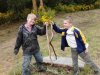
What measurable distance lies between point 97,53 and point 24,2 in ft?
25.7

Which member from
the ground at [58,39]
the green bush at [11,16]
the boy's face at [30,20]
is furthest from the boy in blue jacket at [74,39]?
the green bush at [11,16]

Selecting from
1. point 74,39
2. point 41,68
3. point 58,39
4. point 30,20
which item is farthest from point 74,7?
point 30,20

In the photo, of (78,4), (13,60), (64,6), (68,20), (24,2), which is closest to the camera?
(68,20)

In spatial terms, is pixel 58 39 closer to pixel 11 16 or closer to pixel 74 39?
pixel 74 39

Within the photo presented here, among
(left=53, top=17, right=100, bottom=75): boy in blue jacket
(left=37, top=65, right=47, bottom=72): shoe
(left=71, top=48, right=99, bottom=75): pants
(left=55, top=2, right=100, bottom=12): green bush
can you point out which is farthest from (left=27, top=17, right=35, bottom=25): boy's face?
(left=55, top=2, right=100, bottom=12): green bush

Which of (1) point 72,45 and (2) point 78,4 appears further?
(2) point 78,4

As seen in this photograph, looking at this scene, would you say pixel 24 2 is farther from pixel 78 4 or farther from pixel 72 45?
pixel 72 45

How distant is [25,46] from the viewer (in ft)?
23.4

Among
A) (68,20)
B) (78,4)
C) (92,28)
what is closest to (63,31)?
(68,20)

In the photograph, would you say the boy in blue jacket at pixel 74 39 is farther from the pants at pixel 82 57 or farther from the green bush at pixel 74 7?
the green bush at pixel 74 7

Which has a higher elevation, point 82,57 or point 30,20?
point 30,20

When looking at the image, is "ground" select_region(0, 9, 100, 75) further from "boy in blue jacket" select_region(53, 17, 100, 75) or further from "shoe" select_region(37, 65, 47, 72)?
"boy in blue jacket" select_region(53, 17, 100, 75)

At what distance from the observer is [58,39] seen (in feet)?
36.9

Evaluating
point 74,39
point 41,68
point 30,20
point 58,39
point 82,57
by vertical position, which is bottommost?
point 58,39
